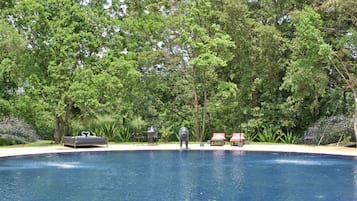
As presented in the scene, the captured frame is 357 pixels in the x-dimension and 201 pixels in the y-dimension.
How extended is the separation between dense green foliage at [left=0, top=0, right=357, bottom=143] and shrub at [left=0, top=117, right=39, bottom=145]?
1.21 ft

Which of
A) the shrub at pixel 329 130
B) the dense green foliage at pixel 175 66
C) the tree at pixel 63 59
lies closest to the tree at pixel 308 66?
the dense green foliage at pixel 175 66

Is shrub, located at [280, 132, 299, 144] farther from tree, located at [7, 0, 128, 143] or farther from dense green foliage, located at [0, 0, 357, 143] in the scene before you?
tree, located at [7, 0, 128, 143]

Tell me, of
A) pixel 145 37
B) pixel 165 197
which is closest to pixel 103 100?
pixel 145 37

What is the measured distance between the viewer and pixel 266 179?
10977mm

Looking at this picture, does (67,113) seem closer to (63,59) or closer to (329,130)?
(63,59)

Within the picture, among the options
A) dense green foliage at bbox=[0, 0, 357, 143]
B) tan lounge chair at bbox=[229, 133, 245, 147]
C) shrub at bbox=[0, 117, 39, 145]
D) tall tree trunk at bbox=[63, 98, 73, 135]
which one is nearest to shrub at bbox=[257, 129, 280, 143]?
dense green foliage at bbox=[0, 0, 357, 143]

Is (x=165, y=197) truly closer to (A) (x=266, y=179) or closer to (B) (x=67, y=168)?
(A) (x=266, y=179)

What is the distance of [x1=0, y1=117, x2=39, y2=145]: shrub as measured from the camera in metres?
21.3

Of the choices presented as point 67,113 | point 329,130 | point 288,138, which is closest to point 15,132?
point 67,113

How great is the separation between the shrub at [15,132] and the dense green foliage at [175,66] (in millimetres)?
369

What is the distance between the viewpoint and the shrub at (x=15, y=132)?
21.3 metres

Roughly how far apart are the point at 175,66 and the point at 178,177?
45.8ft

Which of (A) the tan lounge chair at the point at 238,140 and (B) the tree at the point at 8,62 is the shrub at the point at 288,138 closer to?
(A) the tan lounge chair at the point at 238,140

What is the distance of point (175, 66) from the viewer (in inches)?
965
